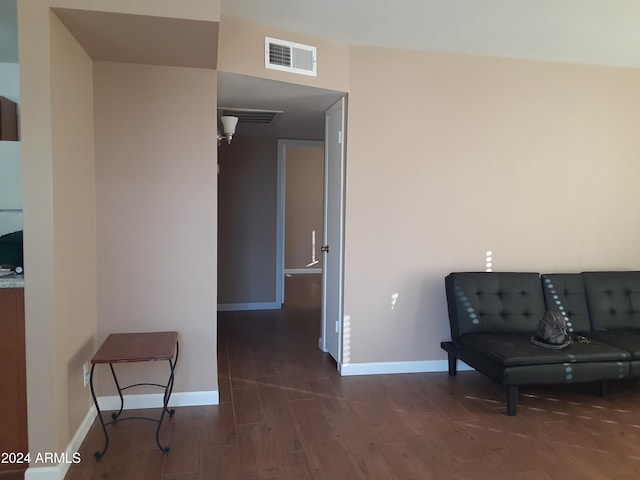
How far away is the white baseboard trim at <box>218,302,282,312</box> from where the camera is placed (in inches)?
226

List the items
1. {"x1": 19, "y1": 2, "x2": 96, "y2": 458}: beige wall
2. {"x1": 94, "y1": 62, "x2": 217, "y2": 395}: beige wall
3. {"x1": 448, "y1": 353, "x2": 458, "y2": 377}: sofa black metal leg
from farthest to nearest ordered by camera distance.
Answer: {"x1": 448, "y1": 353, "x2": 458, "y2": 377}: sofa black metal leg, {"x1": 94, "y1": 62, "x2": 217, "y2": 395}: beige wall, {"x1": 19, "y1": 2, "x2": 96, "y2": 458}: beige wall

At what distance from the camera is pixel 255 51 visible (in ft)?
9.69

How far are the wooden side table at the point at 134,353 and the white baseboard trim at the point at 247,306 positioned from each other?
2.81 metres

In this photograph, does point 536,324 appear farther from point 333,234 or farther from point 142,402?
point 142,402

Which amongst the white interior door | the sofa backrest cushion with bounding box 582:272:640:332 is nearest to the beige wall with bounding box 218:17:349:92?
the white interior door

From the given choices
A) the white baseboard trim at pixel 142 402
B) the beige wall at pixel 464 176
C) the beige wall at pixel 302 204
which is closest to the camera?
the white baseboard trim at pixel 142 402

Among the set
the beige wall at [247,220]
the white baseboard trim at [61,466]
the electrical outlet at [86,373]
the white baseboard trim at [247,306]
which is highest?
the beige wall at [247,220]

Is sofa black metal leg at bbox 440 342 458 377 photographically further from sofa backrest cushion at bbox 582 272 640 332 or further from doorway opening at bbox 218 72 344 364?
doorway opening at bbox 218 72 344 364

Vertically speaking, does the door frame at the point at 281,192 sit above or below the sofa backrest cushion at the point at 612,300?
above

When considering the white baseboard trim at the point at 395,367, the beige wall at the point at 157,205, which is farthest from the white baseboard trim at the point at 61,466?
the white baseboard trim at the point at 395,367

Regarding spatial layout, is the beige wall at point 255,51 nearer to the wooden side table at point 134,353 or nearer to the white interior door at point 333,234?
the white interior door at point 333,234

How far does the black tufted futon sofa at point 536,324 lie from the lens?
2934 mm

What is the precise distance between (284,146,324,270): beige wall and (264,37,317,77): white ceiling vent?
5630mm

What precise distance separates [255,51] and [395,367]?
258 centimetres
